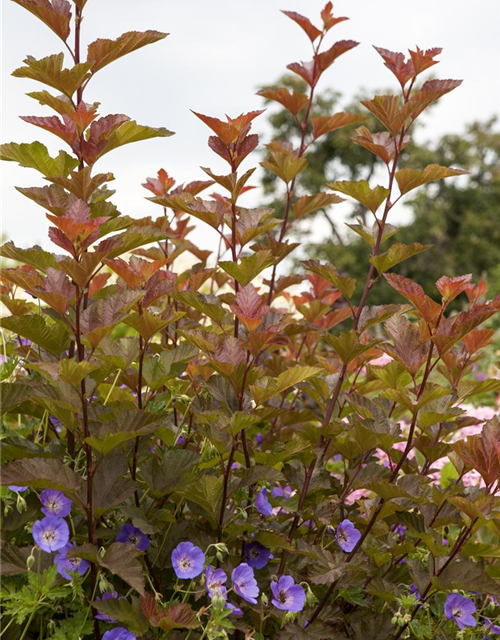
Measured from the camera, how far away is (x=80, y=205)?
138cm


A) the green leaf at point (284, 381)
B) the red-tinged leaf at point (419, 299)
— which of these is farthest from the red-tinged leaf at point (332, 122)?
the green leaf at point (284, 381)

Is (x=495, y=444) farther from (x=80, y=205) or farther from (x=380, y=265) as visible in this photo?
(x=80, y=205)

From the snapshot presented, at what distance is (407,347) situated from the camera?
1571mm

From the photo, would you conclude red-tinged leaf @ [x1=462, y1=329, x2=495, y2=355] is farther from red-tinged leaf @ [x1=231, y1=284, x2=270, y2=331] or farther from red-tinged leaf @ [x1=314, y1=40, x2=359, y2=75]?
red-tinged leaf @ [x1=314, y1=40, x2=359, y2=75]

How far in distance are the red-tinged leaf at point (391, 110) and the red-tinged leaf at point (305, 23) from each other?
1.98ft

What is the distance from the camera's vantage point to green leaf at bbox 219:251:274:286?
147cm

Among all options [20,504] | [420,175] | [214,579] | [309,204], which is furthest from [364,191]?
[20,504]

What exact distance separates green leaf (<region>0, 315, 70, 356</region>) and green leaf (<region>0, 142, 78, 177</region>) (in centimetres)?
37

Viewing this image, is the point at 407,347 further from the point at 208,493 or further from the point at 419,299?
the point at 208,493

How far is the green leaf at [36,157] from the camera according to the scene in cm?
155

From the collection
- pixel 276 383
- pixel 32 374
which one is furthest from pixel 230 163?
pixel 32 374

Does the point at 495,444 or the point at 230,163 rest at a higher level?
the point at 230,163

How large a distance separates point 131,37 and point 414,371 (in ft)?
3.08

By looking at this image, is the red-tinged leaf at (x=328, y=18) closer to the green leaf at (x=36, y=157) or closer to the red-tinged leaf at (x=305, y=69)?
the red-tinged leaf at (x=305, y=69)
